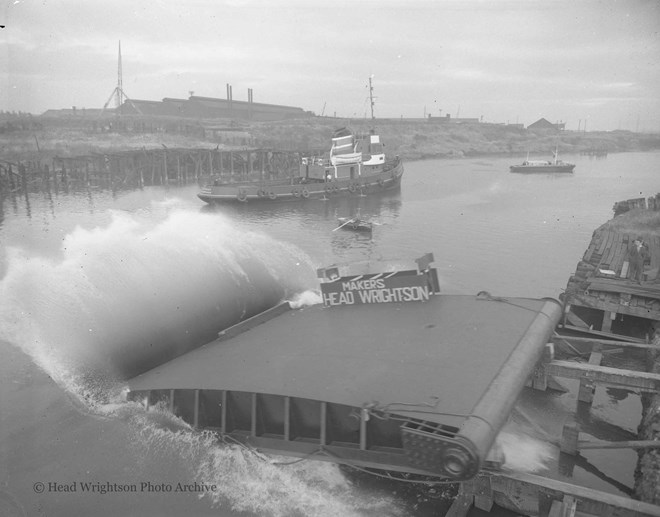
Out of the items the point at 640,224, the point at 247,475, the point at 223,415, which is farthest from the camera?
the point at 640,224

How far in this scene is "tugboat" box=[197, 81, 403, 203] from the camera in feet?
146

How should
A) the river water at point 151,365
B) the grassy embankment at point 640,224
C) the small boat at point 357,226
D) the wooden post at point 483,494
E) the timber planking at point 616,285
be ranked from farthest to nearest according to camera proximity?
the small boat at point 357,226, the grassy embankment at point 640,224, the timber planking at point 616,285, the river water at point 151,365, the wooden post at point 483,494

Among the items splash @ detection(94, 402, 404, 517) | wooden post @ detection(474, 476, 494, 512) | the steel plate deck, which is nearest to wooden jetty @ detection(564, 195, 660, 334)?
the steel plate deck

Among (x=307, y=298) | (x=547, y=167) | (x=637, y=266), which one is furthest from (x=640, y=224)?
(x=547, y=167)

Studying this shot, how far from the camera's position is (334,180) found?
49.9 metres

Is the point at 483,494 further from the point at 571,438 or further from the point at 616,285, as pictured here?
the point at 616,285

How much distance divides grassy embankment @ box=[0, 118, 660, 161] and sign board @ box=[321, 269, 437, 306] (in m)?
53.3

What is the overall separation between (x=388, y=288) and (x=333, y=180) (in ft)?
128

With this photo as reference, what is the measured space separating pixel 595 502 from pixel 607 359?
26.6ft

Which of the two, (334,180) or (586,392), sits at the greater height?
(334,180)

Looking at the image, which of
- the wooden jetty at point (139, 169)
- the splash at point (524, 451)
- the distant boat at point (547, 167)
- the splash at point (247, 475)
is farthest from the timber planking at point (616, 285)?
the distant boat at point (547, 167)

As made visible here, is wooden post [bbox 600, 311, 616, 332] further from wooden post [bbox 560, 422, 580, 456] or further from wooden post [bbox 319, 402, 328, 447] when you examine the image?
wooden post [bbox 319, 402, 328, 447]

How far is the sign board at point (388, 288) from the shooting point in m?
11.8

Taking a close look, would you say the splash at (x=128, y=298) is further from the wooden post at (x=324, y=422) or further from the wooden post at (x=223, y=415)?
the wooden post at (x=324, y=422)
